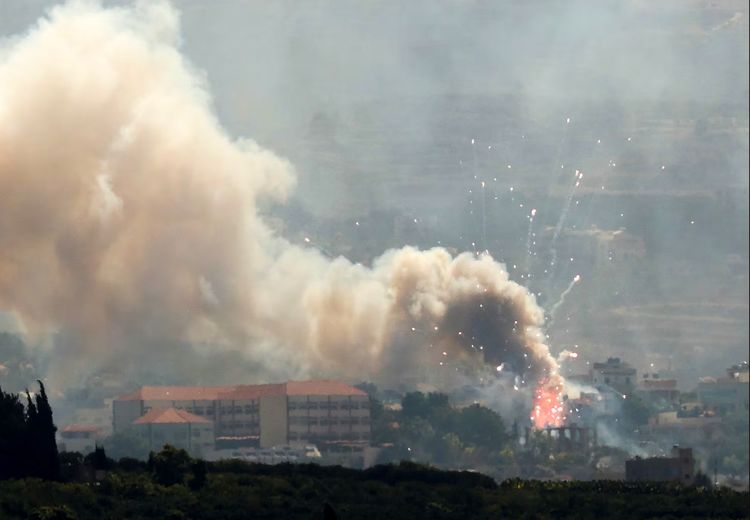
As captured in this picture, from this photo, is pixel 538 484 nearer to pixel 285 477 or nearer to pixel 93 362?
pixel 285 477

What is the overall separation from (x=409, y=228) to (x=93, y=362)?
26809 mm

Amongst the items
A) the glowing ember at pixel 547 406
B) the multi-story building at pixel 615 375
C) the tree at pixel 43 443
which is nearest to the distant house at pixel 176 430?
the glowing ember at pixel 547 406

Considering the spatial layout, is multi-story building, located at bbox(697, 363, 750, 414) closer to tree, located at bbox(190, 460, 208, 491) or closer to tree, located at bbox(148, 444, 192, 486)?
tree, located at bbox(148, 444, 192, 486)

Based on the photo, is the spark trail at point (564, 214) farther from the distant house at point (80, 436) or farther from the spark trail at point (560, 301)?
the distant house at point (80, 436)

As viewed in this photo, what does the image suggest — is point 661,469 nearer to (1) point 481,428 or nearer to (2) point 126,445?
(1) point 481,428

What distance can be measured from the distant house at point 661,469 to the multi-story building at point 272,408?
25.7 m

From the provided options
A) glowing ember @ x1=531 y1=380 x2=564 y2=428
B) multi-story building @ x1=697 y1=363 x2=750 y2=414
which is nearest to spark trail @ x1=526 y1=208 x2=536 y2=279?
glowing ember @ x1=531 y1=380 x2=564 y2=428

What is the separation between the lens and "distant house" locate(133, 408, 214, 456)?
138 meters

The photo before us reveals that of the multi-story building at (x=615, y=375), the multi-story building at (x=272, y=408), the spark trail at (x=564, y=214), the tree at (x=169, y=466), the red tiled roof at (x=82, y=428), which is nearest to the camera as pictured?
the tree at (x=169, y=466)

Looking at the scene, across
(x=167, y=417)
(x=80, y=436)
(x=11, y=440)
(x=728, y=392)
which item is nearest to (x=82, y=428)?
(x=80, y=436)

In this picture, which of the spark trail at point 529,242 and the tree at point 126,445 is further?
the spark trail at point 529,242

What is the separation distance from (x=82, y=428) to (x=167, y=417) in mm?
4835

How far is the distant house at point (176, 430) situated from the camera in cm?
13825

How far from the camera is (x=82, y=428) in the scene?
137125mm
